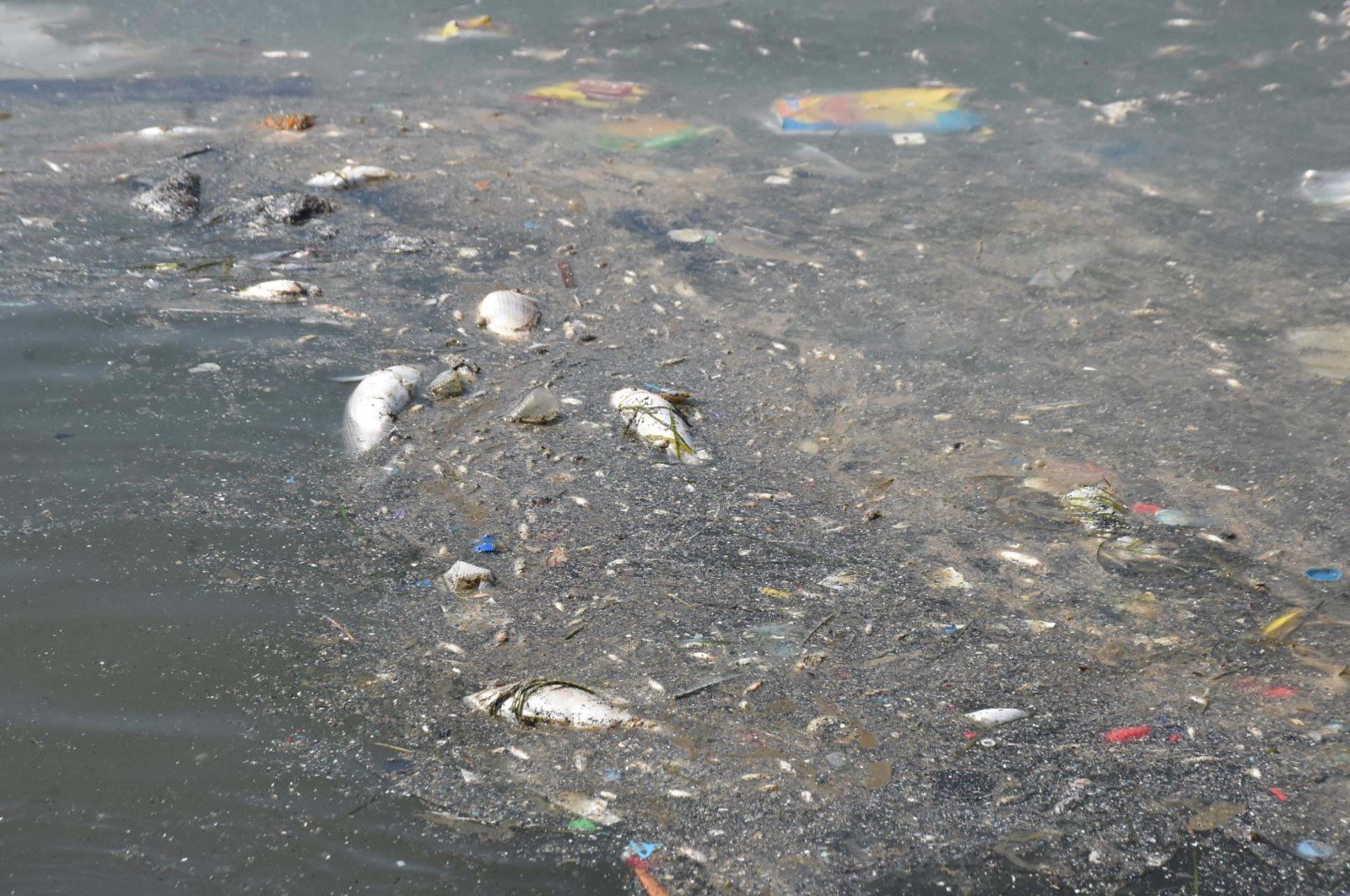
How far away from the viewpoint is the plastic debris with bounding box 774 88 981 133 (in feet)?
15.8

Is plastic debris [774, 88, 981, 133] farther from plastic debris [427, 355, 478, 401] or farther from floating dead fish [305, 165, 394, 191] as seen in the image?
plastic debris [427, 355, 478, 401]

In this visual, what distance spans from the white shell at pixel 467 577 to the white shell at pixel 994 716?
943mm

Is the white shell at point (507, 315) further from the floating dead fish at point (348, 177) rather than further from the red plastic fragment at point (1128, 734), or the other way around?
the red plastic fragment at point (1128, 734)

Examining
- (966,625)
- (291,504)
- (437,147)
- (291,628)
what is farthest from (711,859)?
(437,147)

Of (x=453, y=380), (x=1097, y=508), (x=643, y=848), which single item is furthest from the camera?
(x=453, y=380)

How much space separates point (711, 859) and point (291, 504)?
1.27 meters

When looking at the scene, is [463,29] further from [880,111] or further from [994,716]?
[994,716]

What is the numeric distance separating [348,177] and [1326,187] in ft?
12.7

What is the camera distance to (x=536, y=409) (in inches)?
101

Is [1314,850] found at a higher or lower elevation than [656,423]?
lower

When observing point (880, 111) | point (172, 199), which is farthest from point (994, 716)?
point (880, 111)

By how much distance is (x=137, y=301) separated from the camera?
9.82 feet

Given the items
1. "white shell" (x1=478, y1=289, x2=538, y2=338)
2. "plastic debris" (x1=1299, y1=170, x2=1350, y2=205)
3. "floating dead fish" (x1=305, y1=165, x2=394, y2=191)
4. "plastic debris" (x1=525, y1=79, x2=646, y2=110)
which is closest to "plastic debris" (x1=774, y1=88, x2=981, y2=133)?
"plastic debris" (x1=525, y1=79, x2=646, y2=110)

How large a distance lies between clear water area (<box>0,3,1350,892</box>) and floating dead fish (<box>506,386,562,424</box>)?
467mm
